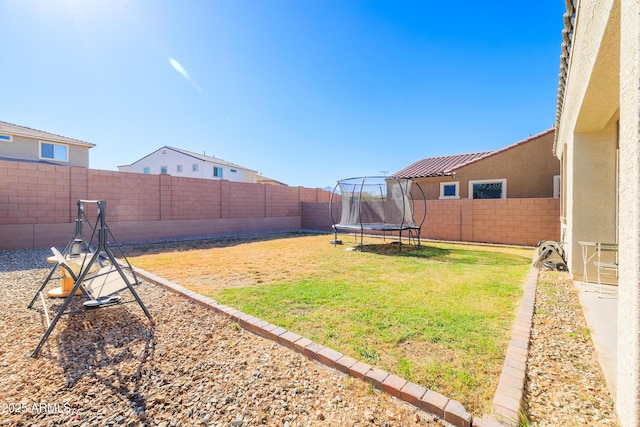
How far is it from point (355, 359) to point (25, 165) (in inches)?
378

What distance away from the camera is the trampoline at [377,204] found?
8.20 meters

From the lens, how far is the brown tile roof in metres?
11.9

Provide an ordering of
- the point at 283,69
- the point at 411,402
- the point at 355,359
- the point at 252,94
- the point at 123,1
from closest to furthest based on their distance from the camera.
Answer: the point at 411,402 < the point at 355,359 < the point at 123,1 < the point at 283,69 < the point at 252,94

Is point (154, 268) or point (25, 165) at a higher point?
point (25, 165)

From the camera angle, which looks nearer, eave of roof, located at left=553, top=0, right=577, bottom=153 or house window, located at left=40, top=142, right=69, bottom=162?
eave of roof, located at left=553, top=0, right=577, bottom=153

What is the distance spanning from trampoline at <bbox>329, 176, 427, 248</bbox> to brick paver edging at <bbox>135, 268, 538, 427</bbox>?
17.8ft

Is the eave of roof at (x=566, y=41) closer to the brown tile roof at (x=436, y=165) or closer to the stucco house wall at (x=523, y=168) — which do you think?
the stucco house wall at (x=523, y=168)

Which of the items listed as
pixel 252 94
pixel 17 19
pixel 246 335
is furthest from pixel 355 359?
pixel 252 94

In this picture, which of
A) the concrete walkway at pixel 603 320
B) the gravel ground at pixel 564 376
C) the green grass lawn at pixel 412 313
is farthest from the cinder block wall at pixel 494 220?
the gravel ground at pixel 564 376

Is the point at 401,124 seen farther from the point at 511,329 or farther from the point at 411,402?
the point at 411,402

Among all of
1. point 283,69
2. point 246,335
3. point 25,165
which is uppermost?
point 283,69

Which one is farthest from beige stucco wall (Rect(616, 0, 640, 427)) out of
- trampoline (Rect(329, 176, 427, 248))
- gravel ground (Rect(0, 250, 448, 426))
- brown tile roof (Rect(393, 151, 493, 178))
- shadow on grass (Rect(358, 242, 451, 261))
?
brown tile roof (Rect(393, 151, 493, 178))

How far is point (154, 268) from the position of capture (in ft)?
17.0

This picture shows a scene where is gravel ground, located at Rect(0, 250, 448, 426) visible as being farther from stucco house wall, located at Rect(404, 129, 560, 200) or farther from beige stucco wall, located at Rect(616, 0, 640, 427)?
stucco house wall, located at Rect(404, 129, 560, 200)
